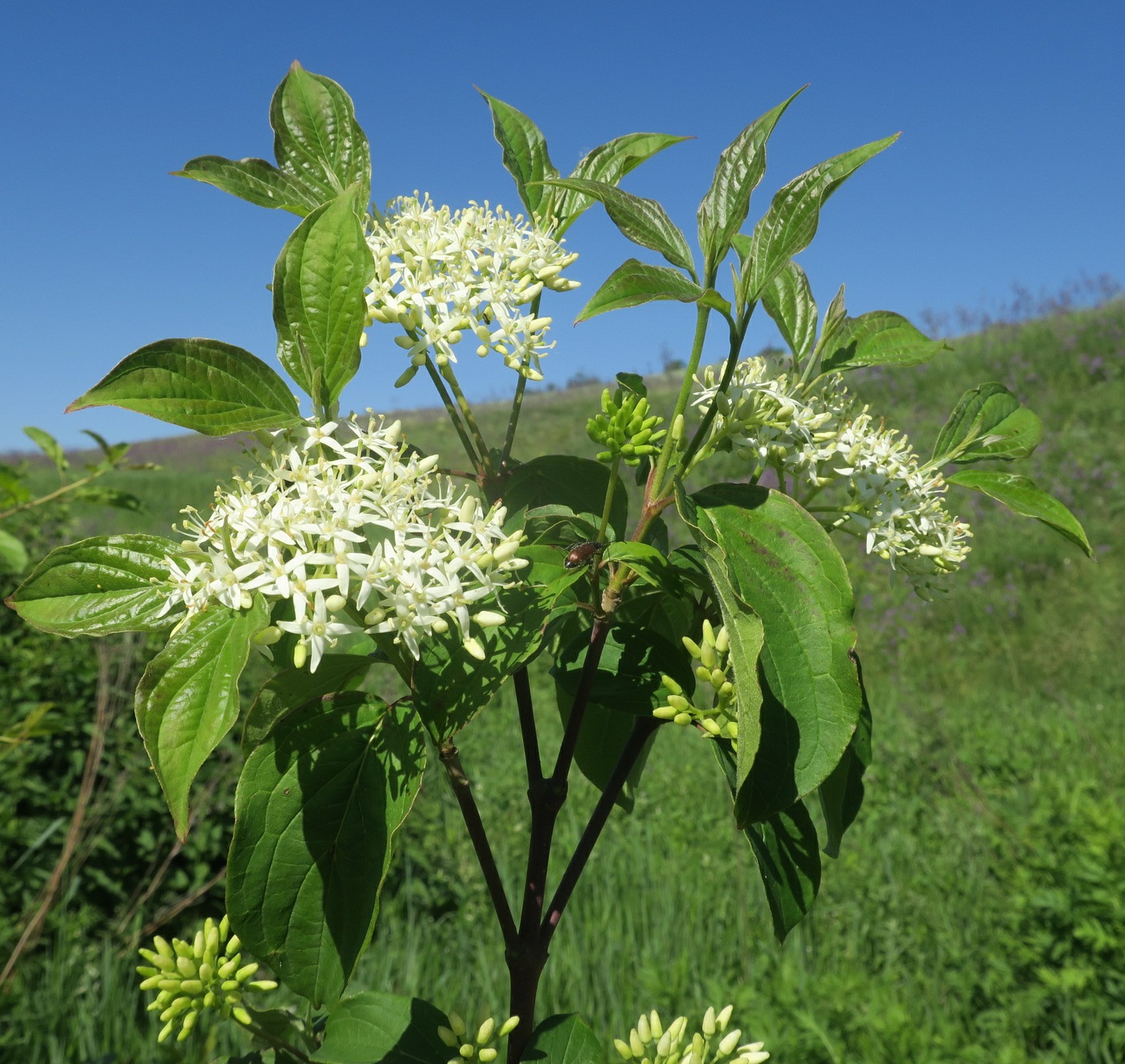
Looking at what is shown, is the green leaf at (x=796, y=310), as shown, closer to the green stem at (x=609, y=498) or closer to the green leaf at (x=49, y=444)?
the green stem at (x=609, y=498)

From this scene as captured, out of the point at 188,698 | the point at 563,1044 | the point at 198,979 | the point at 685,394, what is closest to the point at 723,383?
the point at 685,394

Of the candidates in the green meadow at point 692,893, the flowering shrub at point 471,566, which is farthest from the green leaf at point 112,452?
the flowering shrub at point 471,566

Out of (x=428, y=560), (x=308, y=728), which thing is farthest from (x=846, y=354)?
(x=308, y=728)

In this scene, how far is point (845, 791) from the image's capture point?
784 millimetres

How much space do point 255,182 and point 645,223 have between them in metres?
0.36

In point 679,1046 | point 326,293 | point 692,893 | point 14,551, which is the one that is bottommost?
point 692,893

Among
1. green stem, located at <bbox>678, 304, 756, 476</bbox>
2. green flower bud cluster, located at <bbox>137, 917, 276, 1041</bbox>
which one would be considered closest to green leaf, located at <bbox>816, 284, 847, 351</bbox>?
green stem, located at <bbox>678, 304, 756, 476</bbox>

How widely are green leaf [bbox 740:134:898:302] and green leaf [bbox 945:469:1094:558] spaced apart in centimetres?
26

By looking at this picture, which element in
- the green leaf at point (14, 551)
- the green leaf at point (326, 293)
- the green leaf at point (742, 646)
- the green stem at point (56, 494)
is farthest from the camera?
the green stem at point (56, 494)

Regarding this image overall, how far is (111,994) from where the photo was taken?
232 cm

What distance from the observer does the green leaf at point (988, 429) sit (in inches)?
35.8

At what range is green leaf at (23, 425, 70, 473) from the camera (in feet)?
6.56

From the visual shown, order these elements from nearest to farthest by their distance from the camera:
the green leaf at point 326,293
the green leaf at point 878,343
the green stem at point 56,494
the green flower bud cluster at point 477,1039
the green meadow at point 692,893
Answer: the green leaf at point 326,293 < the green flower bud cluster at point 477,1039 < the green leaf at point 878,343 < the green stem at point 56,494 < the green meadow at point 692,893

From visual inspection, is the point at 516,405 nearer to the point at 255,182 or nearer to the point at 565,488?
the point at 565,488
